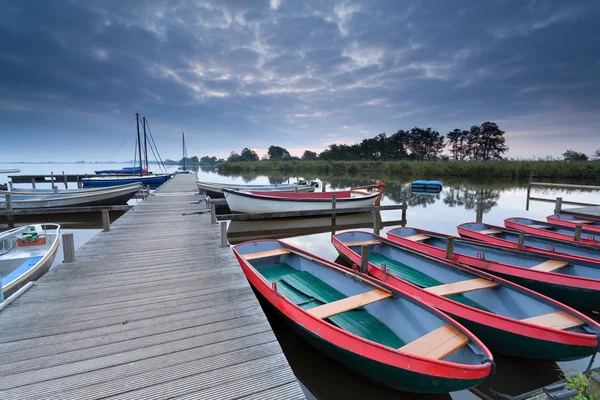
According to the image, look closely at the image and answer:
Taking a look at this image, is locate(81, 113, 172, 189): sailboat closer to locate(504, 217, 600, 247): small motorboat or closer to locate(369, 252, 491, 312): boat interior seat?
locate(369, 252, 491, 312): boat interior seat

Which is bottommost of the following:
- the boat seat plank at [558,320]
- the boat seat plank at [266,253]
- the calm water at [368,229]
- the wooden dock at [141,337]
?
the calm water at [368,229]

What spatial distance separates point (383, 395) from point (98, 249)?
5.71 meters

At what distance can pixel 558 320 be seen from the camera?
356cm

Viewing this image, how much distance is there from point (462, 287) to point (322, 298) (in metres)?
2.26

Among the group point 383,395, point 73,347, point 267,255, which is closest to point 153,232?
point 267,255

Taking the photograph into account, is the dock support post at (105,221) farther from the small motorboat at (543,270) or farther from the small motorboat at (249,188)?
the small motorboat at (249,188)

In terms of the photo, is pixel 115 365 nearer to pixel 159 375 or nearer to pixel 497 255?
pixel 159 375

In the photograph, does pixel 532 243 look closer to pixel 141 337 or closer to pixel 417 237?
pixel 417 237

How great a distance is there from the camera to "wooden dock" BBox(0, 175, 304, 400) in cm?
224

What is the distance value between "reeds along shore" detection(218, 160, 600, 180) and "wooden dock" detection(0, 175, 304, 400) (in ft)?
129

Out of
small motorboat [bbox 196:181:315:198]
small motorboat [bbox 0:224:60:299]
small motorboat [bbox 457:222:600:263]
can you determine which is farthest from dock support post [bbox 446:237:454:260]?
small motorboat [bbox 196:181:315:198]

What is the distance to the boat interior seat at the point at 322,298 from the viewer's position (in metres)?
3.81

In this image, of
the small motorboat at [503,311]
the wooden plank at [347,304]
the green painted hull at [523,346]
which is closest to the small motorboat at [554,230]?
the small motorboat at [503,311]

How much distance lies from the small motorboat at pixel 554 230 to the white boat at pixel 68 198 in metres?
18.2
